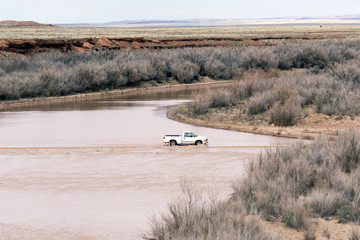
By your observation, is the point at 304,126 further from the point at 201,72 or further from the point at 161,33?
the point at 161,33

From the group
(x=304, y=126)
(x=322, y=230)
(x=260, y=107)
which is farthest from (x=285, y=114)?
(x=322, y=230)

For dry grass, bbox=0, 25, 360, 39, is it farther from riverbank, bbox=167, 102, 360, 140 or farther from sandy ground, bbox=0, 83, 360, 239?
riverbank, bbox=167, 102, 360, 140

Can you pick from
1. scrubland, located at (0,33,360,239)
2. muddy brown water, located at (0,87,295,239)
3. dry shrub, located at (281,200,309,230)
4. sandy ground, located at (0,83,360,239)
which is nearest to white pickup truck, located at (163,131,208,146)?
muddy brown water, located at (0,87,295,239)

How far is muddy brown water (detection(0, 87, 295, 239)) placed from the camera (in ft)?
37.1

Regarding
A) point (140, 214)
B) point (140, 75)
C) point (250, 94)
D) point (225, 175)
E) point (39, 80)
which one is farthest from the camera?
point (140, 75)

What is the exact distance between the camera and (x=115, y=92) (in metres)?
37.5

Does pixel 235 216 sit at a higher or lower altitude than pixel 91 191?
higher

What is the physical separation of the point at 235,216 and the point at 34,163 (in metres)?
9.16

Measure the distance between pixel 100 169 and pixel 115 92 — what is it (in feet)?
71.9

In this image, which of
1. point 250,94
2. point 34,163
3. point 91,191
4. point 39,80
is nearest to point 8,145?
point 34,163

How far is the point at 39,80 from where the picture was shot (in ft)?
116

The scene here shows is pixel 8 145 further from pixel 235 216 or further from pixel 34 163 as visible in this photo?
pixel 235 216

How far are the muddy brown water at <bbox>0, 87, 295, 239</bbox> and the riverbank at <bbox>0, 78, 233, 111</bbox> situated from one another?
5034mm

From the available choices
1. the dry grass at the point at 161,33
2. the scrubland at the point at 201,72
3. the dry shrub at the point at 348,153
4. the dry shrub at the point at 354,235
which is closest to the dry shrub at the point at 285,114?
the scrubland at the point at 201,72
